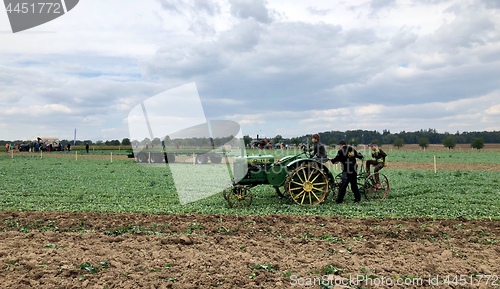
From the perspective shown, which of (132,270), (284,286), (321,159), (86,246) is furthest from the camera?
(321,159)

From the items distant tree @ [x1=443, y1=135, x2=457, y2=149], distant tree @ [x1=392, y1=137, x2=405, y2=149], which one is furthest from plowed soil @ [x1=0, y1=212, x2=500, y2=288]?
distant tree @ [x1=443, y1=135, x2=457, y2=149]

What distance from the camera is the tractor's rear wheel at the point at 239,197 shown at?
13.2 meters

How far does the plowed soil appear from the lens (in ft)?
22.0

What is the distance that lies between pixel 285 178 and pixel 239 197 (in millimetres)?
1438

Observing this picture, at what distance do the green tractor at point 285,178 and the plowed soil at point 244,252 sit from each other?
6.23 ft

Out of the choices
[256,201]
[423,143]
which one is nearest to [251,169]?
[256,201]

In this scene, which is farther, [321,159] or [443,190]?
[443,190]

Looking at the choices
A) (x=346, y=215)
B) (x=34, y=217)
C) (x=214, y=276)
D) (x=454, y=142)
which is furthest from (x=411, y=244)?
(x=454, y=142)

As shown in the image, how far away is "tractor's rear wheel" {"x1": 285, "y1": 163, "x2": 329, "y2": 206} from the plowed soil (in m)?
1.96

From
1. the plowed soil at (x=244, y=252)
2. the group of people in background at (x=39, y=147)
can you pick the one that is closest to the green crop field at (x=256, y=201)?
the plowed soil at (x=244, y=252)

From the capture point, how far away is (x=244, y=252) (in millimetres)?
8133

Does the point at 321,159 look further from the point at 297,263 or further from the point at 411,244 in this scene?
the point at 297,263

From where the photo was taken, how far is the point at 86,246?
335 inches

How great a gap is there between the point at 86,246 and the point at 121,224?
205 centimetres
